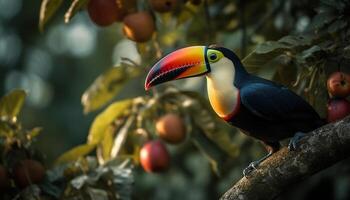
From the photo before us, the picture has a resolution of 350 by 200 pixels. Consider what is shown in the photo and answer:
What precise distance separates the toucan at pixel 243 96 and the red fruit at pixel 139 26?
13.2 inches

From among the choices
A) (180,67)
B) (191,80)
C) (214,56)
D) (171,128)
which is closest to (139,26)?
(180,67)

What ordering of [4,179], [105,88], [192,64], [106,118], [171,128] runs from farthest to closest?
1. [105,88]
2. [106,118]
3. [171,128]
4. [4,179]
5. [192,64]

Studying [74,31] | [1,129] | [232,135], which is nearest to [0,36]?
[74,31]

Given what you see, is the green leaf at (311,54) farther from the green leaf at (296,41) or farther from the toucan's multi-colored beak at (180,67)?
the toucan's multi-colored beak at (180,67)

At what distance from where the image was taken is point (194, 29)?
5797 millimetres

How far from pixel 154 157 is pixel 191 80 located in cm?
166

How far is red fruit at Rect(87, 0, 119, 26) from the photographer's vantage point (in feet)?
15.3

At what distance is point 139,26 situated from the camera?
474 centimetres

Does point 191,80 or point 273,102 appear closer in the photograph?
point 273,102

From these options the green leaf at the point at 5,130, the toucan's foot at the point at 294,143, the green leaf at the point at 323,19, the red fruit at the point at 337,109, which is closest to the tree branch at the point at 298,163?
the toucan's foot at the point at 294,143

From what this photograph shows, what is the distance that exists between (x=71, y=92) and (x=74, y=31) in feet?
2.69

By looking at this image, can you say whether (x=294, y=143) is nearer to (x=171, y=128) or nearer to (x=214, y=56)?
(x=214, y=56)

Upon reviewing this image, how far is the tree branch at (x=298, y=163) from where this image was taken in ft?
12.2

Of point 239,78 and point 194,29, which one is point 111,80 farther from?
point 239,78
